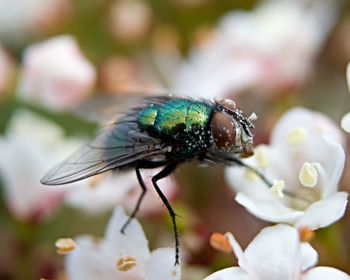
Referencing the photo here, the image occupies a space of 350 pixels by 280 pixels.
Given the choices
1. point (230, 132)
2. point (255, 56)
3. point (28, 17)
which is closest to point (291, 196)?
point (230, 132)

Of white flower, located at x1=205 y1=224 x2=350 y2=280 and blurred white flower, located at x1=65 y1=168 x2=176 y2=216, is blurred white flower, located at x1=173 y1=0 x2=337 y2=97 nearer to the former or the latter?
blurred white flower, located at x1=65 y1=168 x2=176 y2=216

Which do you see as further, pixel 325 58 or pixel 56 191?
pixel 325 58

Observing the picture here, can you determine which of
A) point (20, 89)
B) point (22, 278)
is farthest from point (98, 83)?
point (22, 278)

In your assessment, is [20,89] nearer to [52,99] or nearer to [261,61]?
[52,99]

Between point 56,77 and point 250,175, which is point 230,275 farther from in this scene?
point 56,77

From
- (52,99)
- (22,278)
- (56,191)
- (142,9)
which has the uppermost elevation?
(142,9)
